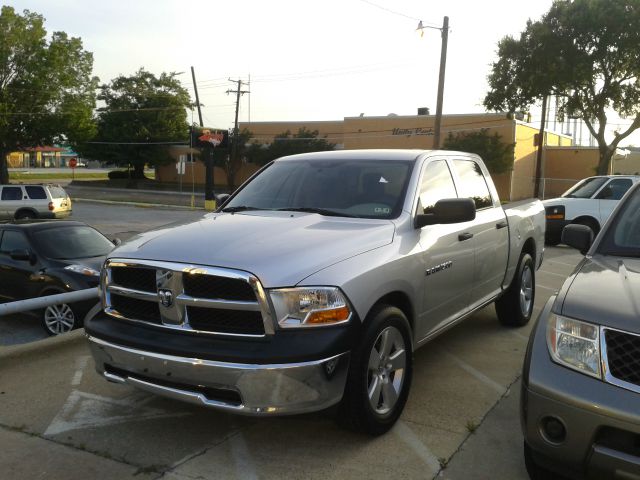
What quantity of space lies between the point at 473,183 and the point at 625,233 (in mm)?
1895

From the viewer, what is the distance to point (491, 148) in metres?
39.7

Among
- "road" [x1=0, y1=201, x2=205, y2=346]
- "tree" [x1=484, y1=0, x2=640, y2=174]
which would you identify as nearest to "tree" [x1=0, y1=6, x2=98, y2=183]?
"road" [x1=0, y1=201, x2=205, y2=346]

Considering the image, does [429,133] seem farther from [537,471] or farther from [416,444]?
[537,471]

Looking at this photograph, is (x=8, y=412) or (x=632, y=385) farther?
(x=8, y=412)

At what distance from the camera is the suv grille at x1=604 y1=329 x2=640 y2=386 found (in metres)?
2.56

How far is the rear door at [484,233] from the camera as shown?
5168 millimetres

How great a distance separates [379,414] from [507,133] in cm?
4028

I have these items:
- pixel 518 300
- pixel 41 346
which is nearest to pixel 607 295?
pixel 518 300

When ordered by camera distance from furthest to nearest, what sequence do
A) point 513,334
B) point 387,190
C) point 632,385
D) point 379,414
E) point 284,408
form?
point 513,334
point 387,190
point 379,414
point 284,408
point 632,385

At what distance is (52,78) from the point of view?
43562mm

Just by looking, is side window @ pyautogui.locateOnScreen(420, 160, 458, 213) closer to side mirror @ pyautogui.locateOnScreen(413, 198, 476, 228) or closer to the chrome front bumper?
side mirror @ pyautogui.locateOnScreen(413, 198, 476, 228)

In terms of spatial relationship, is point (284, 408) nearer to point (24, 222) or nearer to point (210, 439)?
point (210, 439)

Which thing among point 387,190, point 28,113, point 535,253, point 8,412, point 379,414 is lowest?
point 8,412

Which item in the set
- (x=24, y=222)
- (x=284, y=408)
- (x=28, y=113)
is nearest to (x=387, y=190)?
(x=284, y=408)
